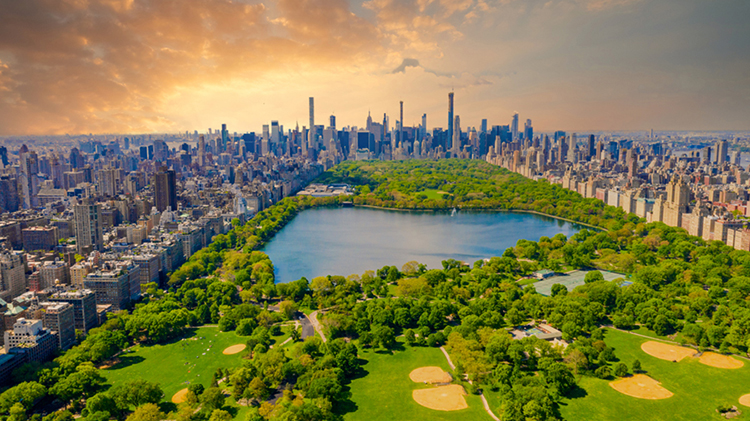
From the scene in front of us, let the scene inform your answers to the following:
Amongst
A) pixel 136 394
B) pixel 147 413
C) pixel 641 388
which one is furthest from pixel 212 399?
pixel 641 388

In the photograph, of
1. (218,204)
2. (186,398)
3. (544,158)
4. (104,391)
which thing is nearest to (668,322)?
(186,398)

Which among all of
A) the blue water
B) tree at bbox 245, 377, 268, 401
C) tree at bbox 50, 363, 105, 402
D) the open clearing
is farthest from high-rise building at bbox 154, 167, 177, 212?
tree at bbox 245, 377, 268, 401

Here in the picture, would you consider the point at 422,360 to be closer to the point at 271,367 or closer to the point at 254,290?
the point at 271,367

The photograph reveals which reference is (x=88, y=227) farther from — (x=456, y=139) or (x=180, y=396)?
(x=456, y=139)

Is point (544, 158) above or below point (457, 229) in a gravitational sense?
above

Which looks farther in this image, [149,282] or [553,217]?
[553,217]

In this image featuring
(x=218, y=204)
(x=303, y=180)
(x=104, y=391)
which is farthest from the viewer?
(x=303, y=180)

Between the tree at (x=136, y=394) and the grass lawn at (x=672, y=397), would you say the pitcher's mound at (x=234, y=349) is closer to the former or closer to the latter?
the tree at (x=136, y=394)
